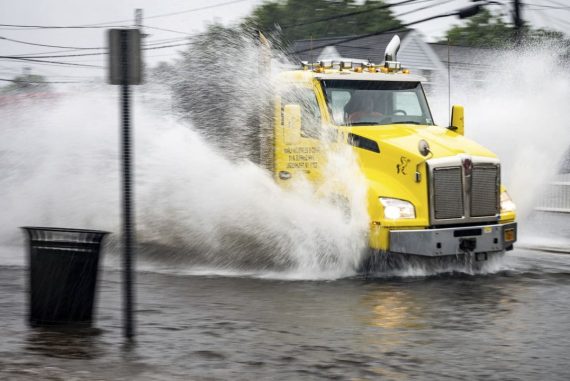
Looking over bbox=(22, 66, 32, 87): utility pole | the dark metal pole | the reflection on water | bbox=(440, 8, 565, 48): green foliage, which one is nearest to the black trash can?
the reflection on water

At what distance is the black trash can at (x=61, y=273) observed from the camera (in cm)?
880

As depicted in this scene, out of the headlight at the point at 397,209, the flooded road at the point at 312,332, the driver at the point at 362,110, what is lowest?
the flooded road at the point at 312,332

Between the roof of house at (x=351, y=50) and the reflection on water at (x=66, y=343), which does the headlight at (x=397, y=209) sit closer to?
the reflection on water at (x=66, y=343)

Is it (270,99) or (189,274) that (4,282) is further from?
(270,99)

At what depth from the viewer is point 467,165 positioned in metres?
12.1

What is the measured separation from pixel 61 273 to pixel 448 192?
5.34 meters

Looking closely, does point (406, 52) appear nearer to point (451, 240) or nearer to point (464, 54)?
point (464, 54)

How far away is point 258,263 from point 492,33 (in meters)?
55.1

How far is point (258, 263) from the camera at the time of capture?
13.1 meters

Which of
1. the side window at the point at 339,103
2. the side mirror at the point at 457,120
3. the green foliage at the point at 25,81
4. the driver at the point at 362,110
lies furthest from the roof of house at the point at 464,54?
the side window at the point at 339,103

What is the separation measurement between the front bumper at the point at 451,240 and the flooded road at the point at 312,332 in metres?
0.41

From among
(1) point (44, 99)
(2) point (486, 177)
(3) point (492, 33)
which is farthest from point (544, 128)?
(3) point (492, 33)

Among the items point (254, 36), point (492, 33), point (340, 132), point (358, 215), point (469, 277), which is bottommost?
point (469, 277)

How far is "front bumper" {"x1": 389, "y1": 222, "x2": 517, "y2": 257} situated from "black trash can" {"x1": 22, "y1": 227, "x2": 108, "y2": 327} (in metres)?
4.25
